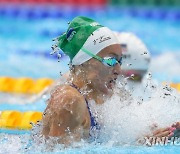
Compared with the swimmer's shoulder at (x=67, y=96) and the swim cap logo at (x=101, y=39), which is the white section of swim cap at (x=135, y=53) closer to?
the swim cap logo at (x=101, y=39)

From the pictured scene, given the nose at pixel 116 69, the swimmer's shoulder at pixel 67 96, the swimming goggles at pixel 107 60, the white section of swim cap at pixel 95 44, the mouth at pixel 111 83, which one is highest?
the white section of swim cap at pixel 95 44

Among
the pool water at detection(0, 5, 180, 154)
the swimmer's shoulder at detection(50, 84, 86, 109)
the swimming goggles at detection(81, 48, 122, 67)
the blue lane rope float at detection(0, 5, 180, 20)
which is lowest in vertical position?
the swimmer's shoulder at detection(50, 84, 86, 109)

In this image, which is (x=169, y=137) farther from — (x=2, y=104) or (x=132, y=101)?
(x=2, y=104)

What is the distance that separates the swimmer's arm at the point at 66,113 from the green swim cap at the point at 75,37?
10.6 inches

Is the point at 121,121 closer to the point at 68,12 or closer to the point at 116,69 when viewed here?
the point at 116,69

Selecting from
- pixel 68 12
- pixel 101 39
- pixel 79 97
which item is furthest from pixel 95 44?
pixel 68 12

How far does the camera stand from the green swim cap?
3098 mm

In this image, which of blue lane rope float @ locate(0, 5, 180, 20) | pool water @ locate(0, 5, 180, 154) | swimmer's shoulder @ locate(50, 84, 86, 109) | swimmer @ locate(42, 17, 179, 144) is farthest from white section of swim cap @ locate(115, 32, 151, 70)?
blue lane rope float @ locate(0, 5, 180, 20)

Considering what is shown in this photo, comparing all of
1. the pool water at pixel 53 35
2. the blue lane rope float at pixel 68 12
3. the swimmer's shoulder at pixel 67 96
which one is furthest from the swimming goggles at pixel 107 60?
the blue lane rope float at pixel 68 12

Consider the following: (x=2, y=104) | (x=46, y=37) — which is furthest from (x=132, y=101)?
(x=46, y=37)

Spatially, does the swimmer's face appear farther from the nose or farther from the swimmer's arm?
the swimmer's arm

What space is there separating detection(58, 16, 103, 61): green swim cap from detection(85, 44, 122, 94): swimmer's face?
0.33ft

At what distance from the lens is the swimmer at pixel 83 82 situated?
114 inches

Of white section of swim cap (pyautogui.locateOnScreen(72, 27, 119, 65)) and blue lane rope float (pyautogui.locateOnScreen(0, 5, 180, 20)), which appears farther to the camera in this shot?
blue lane rope float (pyautogui.locateOnScreen(0, 5, 180, 20))
